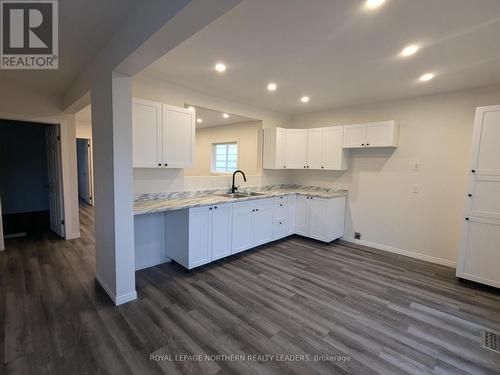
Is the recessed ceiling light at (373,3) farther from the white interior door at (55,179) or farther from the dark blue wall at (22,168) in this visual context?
the dark blue wall at (22,168)

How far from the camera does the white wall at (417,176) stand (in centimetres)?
340

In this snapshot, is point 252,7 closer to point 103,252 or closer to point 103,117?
point 103,117

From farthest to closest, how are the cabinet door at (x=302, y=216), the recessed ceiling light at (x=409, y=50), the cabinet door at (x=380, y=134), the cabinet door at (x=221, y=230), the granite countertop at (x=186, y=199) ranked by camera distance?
1. the cabinet door at (x=302, y=216)
2. the cabinet door at (x=380, y=134)
3. the cabinet door at (x=221, y=230)
4. the granite countertop at (x=186, y=199)
5. the recessed ceiling light at (x=409, y=50)

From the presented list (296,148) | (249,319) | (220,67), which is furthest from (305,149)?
(249,319)

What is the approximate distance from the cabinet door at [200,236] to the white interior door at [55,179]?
2.89 metres

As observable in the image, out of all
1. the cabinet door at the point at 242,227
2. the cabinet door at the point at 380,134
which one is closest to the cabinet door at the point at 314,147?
the cabinet door at the point at 380,134

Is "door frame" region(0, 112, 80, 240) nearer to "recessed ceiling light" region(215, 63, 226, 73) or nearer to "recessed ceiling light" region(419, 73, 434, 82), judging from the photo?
"recessed ceiling light" region(215, 63, 226, 73)

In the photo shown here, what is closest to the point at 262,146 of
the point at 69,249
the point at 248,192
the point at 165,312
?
the point at 248,192

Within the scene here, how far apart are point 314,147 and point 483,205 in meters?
2.50

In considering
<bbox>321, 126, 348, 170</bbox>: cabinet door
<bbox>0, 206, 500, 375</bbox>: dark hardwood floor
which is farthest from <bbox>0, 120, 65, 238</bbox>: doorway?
<bbox>321, 126, 348, 170</bbox>: cabinet door

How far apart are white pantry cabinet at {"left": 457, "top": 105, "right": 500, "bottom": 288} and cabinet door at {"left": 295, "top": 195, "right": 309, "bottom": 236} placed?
84.9 inches

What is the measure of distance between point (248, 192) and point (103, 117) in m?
2.52

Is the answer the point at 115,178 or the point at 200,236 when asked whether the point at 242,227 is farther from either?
the point at 115,178

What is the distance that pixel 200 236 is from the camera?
10.2 ft
